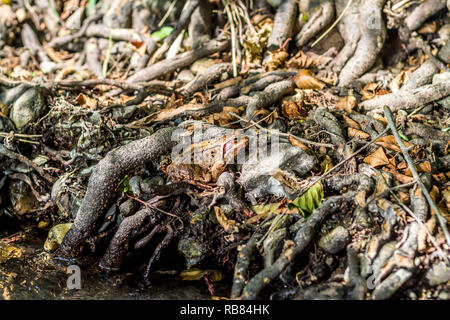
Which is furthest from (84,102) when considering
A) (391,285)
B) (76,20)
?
(391,285)

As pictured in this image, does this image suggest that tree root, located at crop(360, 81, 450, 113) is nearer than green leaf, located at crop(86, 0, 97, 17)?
Yes

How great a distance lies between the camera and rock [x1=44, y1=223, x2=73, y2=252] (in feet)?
10.2

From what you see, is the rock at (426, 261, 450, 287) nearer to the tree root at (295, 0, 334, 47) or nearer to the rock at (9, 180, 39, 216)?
the tree root at (295, 0, 334, 47)

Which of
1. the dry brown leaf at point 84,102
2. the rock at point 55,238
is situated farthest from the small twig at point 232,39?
the rock at point 55,238

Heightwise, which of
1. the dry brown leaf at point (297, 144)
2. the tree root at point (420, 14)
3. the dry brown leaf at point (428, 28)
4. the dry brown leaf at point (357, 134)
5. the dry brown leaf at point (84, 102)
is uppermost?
the tree root at point (420, 14)

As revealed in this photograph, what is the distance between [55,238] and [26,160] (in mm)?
1096

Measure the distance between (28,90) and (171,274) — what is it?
118 inches

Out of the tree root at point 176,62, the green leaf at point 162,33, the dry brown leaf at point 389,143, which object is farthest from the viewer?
the green leaf at point 162,33

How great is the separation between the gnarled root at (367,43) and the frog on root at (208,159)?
1944 mm

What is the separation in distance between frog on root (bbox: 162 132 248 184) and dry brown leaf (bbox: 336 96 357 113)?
1252mm

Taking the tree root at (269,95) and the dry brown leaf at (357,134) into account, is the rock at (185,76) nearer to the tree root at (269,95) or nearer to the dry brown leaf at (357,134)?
the tree root at (269,95)

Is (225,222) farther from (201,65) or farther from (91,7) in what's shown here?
(91,7)

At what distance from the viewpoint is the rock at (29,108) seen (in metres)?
3.82

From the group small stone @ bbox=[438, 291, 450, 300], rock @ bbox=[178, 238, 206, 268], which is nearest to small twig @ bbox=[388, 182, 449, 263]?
small stone @ bbox=[438, 291, 450, 300]
